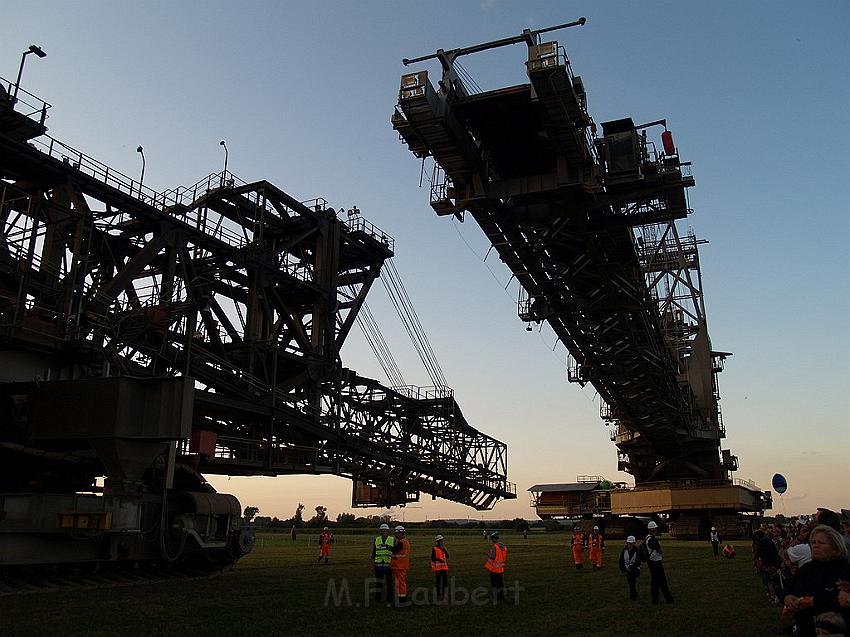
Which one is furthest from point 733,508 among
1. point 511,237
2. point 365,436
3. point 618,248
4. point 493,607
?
point 493,607

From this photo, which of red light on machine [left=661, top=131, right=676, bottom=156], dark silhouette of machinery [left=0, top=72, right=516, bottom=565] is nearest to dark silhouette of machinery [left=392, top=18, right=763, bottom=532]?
red light on machine [left=661, top=131, right=676, bottom=156]

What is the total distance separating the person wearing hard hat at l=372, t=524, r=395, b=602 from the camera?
1353 centimetres

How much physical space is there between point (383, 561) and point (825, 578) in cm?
919

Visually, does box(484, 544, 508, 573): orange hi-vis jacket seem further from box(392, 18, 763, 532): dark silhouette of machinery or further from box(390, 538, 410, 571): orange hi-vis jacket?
box(392, 18, 763, 532): dark silhouette of machinery

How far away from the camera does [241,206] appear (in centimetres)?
2945

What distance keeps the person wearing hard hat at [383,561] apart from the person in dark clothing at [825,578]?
8.74 metres

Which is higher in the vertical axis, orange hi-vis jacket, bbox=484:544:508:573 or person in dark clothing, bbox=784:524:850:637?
person in dark clothing, bbox=784:524:850:637

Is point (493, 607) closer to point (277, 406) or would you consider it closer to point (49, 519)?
point (49, 519)

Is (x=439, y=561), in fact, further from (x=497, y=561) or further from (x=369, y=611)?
(x=369, y=611)

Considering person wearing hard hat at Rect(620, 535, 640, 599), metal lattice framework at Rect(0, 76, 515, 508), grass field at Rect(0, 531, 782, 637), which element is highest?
metal lattice framework at Rect(0, 76, 515, 508)

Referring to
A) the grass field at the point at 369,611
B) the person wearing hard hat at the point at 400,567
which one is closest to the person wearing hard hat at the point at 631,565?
the grass field at the point at 369,611

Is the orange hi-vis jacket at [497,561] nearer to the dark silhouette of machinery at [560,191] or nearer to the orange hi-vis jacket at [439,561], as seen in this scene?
the orange hi-vis jacket at [439,561]

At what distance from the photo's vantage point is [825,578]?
5.74m

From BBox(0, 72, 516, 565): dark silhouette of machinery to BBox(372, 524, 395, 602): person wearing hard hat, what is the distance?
4274 millimetres
